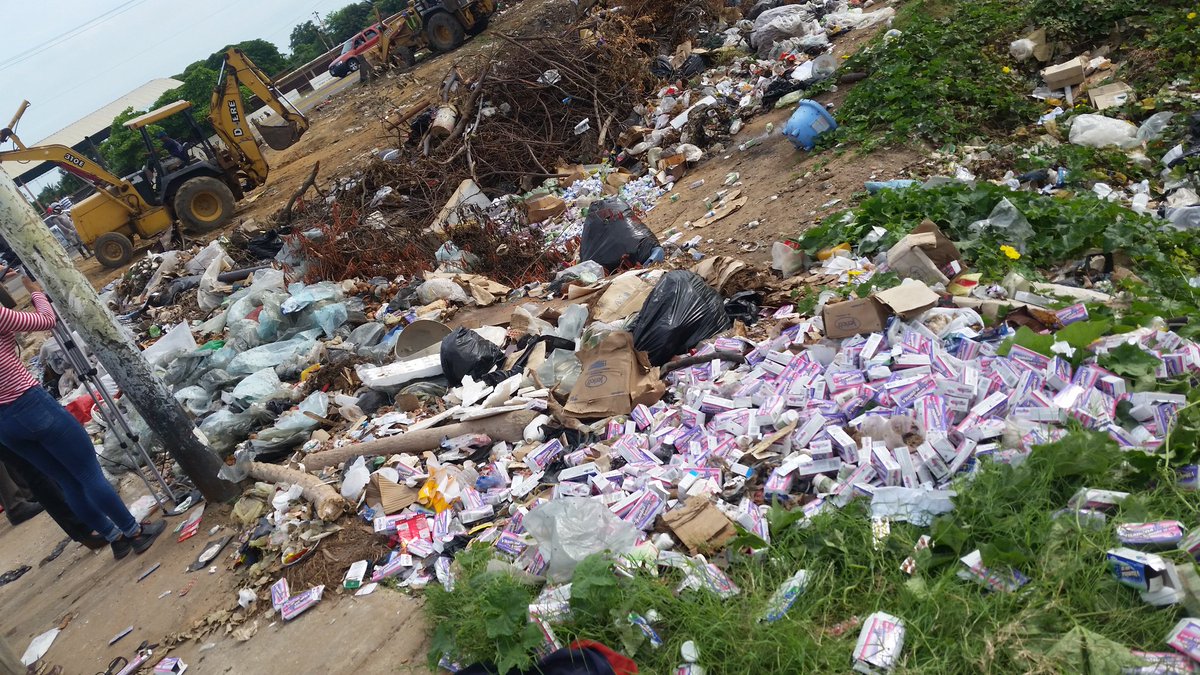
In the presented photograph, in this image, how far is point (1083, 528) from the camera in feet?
7.14

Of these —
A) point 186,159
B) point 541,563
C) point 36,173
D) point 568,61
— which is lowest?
point 541,563

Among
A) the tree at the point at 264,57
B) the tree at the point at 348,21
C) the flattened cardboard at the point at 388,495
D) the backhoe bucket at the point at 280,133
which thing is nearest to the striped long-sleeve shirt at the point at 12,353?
the flattened cardboard at the point at 388,495

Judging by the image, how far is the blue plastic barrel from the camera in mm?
5961

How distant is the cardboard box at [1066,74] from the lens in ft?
18.3

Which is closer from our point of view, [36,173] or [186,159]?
[186,159]

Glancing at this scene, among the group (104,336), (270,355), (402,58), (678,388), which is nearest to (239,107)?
(402,58)

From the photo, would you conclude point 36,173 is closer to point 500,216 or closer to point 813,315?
point 500,216

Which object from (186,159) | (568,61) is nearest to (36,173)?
(186,159)

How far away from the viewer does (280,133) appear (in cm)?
1345

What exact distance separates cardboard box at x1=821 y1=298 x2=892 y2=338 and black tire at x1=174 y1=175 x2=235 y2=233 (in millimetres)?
11516

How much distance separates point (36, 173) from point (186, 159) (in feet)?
45.2

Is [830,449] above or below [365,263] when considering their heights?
below

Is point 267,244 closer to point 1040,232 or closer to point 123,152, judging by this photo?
point 1040,232

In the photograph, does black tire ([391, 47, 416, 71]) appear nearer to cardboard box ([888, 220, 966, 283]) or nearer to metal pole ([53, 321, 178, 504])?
metal pole ([53, 321, 178, 504])
